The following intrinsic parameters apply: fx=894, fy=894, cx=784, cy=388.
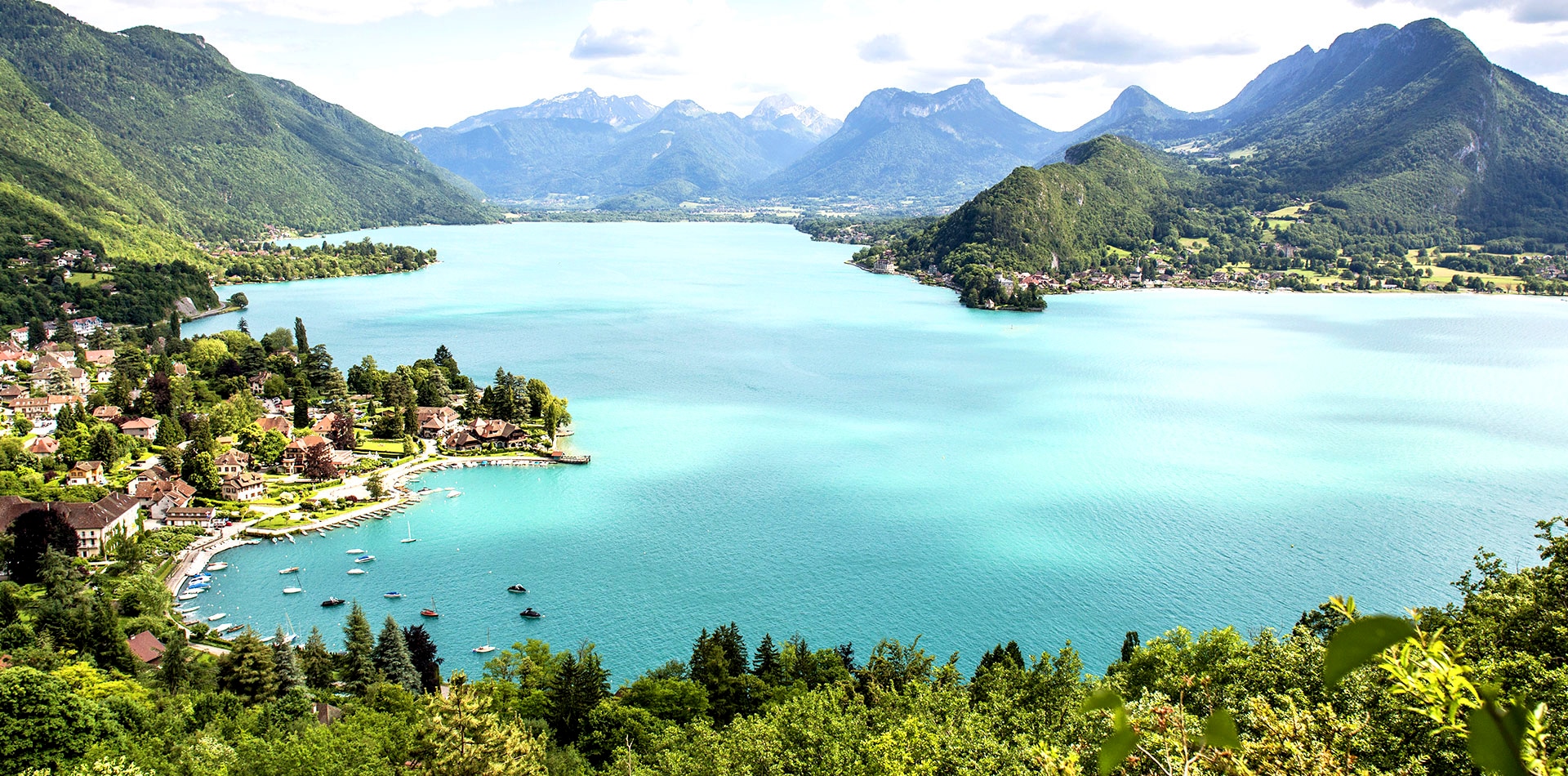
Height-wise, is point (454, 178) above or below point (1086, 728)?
above

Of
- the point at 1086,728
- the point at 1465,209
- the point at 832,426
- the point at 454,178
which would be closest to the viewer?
the point at 1086,728

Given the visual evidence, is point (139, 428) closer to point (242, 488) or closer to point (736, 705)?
point (242, 488)

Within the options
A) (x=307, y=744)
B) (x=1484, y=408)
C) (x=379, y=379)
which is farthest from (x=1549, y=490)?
(x=379, y=379)

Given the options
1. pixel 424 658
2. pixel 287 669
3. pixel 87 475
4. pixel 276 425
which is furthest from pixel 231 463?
pixel 424 658

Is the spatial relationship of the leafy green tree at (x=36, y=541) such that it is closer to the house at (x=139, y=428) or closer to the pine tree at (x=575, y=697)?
the house at (x=139, y=428)

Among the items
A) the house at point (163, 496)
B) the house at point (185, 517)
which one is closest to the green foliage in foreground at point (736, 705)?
the house at point (185, 517)

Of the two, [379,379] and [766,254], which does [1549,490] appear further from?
Answer: [766,254]
